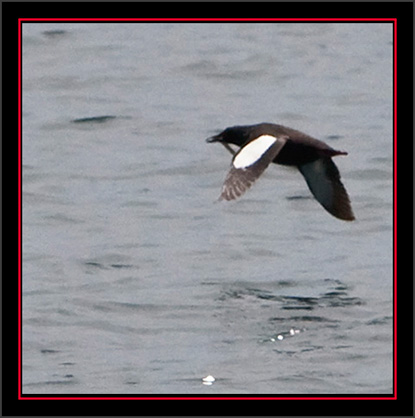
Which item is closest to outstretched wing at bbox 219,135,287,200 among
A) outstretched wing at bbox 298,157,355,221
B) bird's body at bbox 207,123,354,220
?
bird's body at bbox 207,123,354,220

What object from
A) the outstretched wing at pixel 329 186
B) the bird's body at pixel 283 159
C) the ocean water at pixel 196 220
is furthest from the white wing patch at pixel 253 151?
the ocean water at pixel 196 220

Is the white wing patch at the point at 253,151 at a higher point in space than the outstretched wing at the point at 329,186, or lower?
higher

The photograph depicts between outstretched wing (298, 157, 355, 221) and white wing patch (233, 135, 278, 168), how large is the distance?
0.73 m

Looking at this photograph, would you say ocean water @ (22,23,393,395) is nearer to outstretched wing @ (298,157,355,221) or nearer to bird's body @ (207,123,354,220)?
outstretched wing @ (298,157,355,221)

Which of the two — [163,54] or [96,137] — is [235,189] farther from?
[163,54]

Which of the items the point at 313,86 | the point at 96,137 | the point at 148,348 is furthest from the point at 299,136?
the point at 313,86

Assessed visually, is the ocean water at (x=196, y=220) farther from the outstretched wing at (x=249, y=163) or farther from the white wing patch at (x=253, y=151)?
the white wing patch at (x=253, y=151)

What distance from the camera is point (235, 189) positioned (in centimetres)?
964

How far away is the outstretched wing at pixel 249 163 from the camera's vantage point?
9.64 metres

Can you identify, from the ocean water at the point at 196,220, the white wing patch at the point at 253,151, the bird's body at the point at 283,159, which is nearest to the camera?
the ocean water at the point at 196,220

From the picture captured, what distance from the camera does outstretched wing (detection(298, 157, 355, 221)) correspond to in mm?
11094

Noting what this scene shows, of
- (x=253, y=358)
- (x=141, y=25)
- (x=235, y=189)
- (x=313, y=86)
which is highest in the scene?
(x=141, y=25)

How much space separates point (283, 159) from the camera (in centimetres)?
1075

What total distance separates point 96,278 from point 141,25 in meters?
10.3
